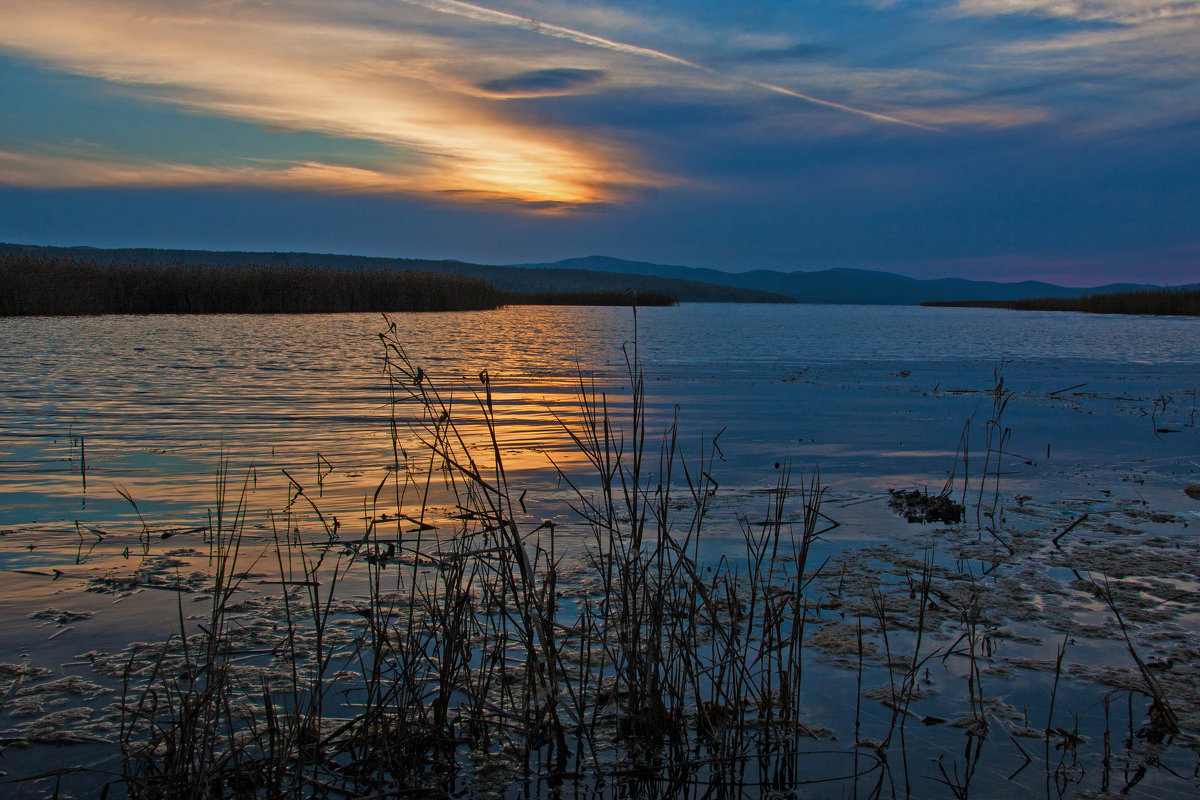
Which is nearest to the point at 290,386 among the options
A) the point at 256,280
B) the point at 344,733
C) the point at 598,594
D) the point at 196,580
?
the point at 196,580

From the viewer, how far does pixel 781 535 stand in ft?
14.9

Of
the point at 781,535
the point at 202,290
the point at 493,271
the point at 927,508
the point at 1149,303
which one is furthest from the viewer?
the point at 493,271

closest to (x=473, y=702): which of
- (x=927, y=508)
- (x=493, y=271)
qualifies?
(x=927, y=508)

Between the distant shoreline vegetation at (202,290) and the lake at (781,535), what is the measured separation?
1824 cm

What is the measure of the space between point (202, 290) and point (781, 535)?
3277 centimetres

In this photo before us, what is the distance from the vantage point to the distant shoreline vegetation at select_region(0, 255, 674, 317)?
89.6ft

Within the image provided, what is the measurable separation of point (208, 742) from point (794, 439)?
21.3 ft

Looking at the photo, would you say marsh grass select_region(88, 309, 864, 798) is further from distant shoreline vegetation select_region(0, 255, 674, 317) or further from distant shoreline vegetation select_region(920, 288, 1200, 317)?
distant shoreline vegetation select_region(920, 288, 1200, 317)

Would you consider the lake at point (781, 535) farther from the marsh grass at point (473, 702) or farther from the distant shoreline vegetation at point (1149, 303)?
the distant shoreline vegetation at point (1149, 303)

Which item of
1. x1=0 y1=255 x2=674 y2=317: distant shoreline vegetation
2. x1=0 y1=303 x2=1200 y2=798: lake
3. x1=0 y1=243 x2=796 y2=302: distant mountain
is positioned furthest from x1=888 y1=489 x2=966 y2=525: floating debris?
x1=0 y1=243 x2=796 y2=302: distant mountain

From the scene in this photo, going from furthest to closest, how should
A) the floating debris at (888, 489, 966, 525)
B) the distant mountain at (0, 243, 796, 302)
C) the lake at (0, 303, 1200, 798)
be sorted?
1. the distant mountain at (0, 243, 796, 302)
2. the floating debris at (888, 489, 966, 525)
3. the lake at (0, 303, 1200, 798)

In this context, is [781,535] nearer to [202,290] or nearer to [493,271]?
[202,290]

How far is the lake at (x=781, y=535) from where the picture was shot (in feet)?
8.14

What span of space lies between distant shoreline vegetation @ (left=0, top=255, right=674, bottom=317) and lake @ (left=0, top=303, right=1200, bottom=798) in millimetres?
18239
